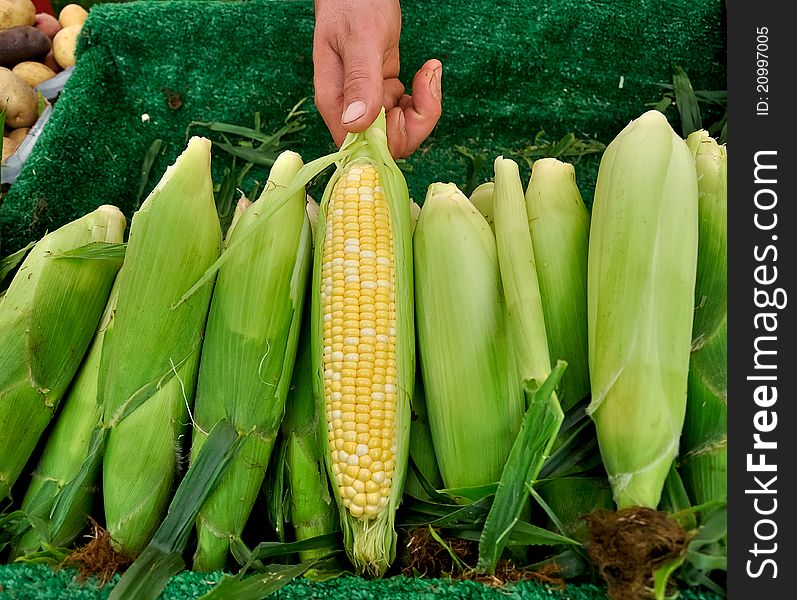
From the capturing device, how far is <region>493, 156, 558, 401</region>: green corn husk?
33.6 inches

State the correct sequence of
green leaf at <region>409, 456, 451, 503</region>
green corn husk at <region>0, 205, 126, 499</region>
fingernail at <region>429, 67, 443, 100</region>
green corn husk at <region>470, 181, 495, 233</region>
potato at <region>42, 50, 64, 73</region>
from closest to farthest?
1. green leaf at <region>409, 456, 451, 503</region>
2. green corn husk at <region>0, 205, 126, 499</region>
3. green corn husk at <region>470, 181, 495, 233</region>
4. fingernail at <region>429, 67, 443, 100</region>
5. potato at <region>42, 50, 64, 73</region>

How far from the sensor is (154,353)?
96cm

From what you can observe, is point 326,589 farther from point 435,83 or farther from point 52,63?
point 52,63

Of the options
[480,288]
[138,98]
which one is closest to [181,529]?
[480,288]

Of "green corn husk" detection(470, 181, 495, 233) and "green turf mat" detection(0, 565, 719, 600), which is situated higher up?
"green corn husk" detection(470, 181, 495, 233)

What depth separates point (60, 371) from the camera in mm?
1068

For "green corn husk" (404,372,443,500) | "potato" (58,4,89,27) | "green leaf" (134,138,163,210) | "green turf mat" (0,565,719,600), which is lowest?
"green turf mat" (0,565,719,600)

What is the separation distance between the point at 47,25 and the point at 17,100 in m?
0.52

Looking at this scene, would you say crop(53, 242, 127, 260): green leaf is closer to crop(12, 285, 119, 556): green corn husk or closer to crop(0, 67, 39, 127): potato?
crop(12, 285, 119, 556): green corn husk

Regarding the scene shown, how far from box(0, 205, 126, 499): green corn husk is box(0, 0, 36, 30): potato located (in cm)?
143

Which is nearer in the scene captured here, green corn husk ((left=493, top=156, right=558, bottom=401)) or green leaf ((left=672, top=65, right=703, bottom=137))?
green corn husk ((left=493, top=156, right=558, bottom=401))

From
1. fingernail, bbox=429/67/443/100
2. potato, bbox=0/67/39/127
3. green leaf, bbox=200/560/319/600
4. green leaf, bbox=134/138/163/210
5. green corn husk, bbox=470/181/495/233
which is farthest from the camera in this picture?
potato, bbox=0/67/39/127

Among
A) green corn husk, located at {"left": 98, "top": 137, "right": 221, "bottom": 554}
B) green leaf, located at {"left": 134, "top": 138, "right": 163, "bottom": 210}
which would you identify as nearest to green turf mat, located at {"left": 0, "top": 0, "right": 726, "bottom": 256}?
green leaf, located at {"left": 134, "top": 138, "right": 163, "bottom": 210}
